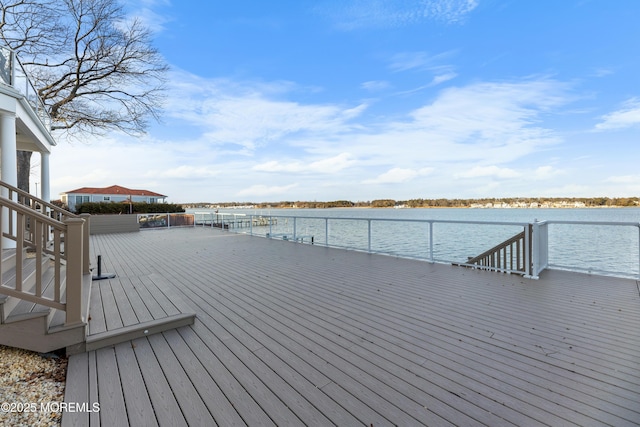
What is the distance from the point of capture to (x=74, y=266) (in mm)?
2006

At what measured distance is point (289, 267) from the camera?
5.38 meters

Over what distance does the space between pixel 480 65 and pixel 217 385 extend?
1252cm

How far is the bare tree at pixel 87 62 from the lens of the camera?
9.03 meters

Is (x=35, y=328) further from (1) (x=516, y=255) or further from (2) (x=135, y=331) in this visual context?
(1) (x=516, y=255)

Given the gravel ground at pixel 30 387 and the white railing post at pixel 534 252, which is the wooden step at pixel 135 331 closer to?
the gravel ground at pixel 30 387

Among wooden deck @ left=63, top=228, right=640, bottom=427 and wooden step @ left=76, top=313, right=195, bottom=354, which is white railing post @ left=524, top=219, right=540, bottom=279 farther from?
wooden step @ left=76, top=313, right=195, bottom=354

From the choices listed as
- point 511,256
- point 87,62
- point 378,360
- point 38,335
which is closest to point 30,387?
point 38,335

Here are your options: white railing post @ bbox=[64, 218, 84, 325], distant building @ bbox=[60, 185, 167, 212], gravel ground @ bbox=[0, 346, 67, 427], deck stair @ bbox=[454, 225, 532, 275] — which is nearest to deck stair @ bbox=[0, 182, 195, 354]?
white railing post @ bbox=[64, 218, 84, 325]

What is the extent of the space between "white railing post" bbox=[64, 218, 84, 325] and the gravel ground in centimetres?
30

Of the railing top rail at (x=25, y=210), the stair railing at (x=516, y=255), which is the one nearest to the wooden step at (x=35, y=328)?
the railing top rail at (x=25, y=210)

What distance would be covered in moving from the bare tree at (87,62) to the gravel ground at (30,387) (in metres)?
9.38

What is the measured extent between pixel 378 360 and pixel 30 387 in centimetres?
223

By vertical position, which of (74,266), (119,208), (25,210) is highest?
(119,208)

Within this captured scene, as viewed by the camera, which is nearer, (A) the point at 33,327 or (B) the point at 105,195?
(A) the point at 33,327
